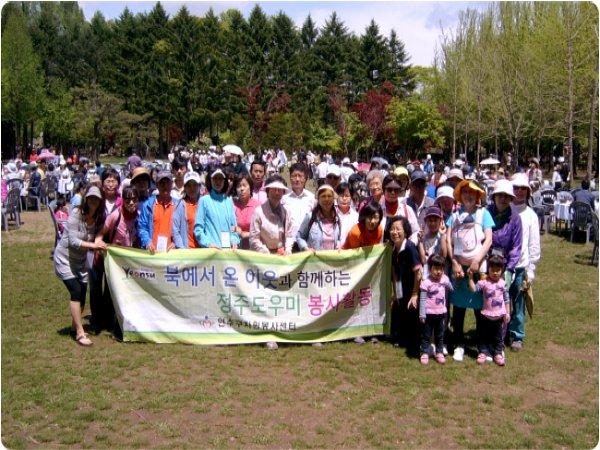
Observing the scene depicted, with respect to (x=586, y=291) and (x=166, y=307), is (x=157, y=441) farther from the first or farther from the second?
(x=586, y=291)

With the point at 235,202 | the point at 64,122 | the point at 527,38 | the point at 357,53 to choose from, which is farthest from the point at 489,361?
the point at 357,53

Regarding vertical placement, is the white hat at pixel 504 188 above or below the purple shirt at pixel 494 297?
above

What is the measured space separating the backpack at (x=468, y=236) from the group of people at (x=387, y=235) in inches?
0.4

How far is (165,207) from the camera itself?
23.1 ft

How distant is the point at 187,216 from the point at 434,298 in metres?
2.85

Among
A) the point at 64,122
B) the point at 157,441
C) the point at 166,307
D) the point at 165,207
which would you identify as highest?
the point at 64,122

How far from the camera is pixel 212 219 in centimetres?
691

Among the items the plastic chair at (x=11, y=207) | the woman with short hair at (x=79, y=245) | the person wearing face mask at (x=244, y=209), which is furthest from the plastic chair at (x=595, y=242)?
the plastic chair at (x=11, y=207)

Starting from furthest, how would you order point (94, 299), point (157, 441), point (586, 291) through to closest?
point (586, 291) → point (94, 299) → point (157, 441)

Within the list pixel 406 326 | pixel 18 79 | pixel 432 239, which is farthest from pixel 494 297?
pixel 18 79

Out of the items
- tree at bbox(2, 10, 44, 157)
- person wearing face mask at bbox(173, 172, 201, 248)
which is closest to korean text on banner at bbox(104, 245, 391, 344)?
person wearing face mask at bbox(173, 172, 201, 248)

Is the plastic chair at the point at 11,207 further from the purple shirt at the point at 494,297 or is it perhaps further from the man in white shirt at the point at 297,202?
the purple shirt at the point at 494,297

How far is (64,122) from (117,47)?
12313 millimetres

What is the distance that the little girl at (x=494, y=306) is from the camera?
20.9 feet
